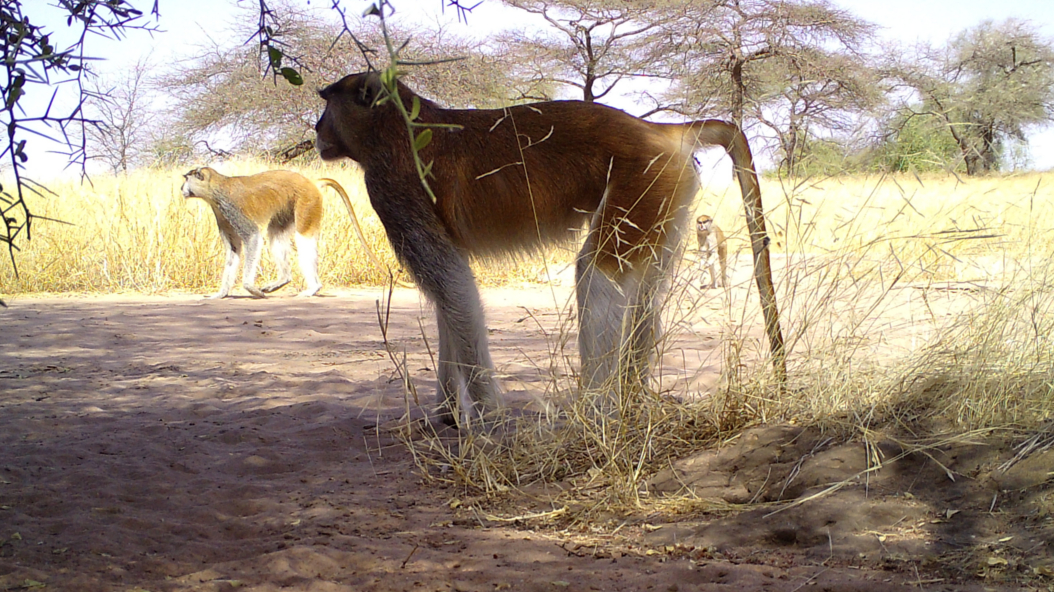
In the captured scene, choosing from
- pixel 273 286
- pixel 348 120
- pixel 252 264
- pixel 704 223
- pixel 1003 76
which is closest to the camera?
pixel 348 120

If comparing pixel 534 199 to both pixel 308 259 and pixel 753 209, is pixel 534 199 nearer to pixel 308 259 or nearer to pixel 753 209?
pixel 753 209

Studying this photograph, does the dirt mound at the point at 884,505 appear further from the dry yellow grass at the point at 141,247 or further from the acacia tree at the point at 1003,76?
the acacia tree at the point at 1003,76

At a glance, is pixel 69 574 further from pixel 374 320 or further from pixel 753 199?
pixel 374 320

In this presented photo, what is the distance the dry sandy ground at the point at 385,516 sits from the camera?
1943 millimetres

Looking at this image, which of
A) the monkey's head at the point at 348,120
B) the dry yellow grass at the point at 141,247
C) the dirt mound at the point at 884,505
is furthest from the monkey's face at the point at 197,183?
the dirt mound at the point at 884,505

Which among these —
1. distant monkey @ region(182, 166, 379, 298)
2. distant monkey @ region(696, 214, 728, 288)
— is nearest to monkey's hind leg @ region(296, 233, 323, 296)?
distant monkey @ region(182, 166, 379, 298)

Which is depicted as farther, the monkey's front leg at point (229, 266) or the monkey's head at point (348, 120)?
the monkey's front leg at point (229, 266)

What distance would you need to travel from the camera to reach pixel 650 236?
10.8 feet

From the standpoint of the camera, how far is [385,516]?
254 cm

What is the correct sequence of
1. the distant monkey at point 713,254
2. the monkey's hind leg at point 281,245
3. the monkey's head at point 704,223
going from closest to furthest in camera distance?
the distant monkey at point 713,254, the monkey's head at point 704,223, the monkey's hind leg at point 281,245

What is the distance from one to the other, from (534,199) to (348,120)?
104 centimetres

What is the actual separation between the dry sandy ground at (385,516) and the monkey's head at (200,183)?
17.7ft

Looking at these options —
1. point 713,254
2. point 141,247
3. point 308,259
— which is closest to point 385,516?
point 713,254

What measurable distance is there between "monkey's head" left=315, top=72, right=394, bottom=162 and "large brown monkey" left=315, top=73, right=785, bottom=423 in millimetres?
12
